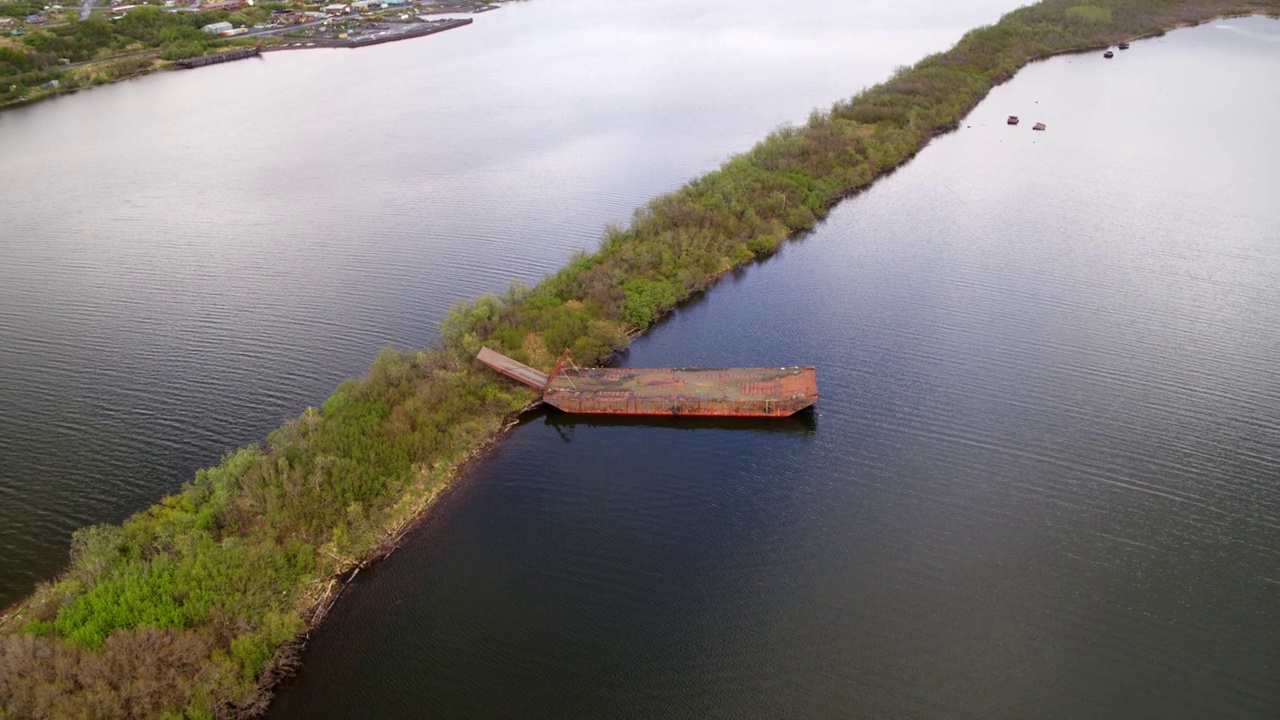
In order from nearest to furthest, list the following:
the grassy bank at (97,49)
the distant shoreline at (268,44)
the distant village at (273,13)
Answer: the grassy bank at (97,49), the distant shoreline at (268,44), the distant village at (273,13)

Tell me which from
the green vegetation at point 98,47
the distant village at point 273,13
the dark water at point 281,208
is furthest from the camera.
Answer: the distant village at point 273,13

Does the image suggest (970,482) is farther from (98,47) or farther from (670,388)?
(98,47)

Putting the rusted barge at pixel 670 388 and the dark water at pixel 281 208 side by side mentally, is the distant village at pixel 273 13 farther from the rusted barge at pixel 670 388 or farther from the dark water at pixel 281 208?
the rusted barge at pixel 670 388

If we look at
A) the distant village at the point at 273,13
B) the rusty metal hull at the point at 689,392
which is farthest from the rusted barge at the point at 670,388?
the distant village at the point at 273,13

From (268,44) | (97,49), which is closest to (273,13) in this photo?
(268,44)

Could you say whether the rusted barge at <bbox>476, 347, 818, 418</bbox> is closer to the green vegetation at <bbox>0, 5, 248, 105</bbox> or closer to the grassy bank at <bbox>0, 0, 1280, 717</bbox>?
the grassy bank at <bbox>0, 0, 1280, 717</bbox>

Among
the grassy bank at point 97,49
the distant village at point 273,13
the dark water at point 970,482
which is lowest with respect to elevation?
the dark water at point 970,482

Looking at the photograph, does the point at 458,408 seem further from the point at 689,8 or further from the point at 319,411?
the point at 689,8

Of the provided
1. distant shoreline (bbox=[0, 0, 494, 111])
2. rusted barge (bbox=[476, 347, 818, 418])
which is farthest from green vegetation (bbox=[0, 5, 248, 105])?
rusted barge (bbox=[476, 347, 818, 418])
